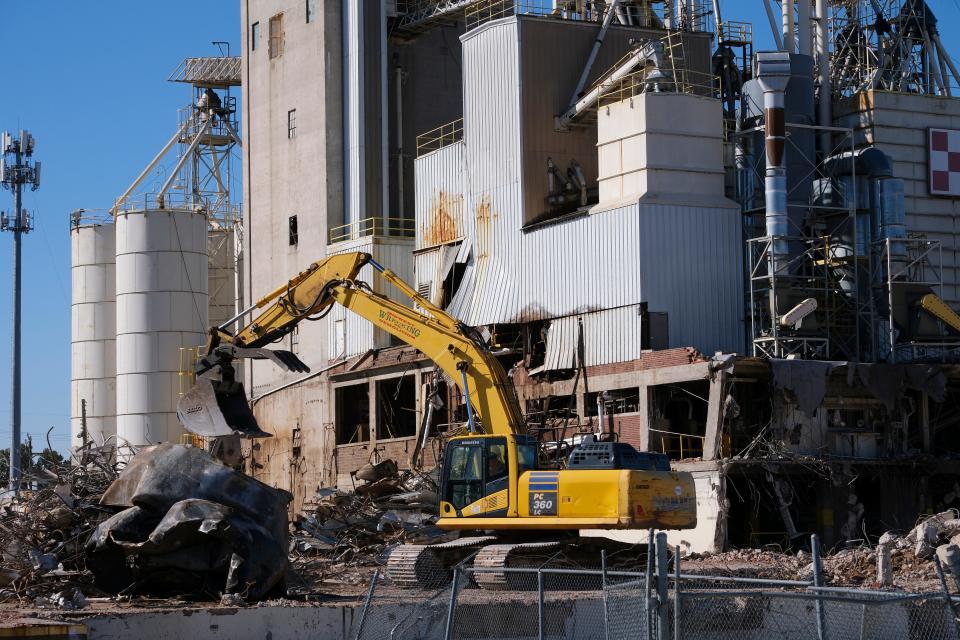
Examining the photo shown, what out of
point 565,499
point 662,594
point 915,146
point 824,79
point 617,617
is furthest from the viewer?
point 824,79

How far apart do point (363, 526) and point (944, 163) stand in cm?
2065

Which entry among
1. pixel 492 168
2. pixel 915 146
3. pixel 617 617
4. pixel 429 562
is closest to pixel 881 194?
pixel 915 146

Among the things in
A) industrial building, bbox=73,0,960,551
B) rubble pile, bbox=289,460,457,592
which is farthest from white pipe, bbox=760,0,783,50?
rubble pile, bbox=289,460,457,592

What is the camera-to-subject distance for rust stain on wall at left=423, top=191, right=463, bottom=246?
43.6m

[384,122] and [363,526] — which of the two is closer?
[363,526]

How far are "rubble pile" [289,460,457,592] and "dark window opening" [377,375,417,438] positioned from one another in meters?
7.54

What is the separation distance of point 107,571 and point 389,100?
29887 millimetres

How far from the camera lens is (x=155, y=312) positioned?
181ft

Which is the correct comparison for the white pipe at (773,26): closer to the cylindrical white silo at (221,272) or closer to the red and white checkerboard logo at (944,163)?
the red and white checkerboard logo at (944,163)

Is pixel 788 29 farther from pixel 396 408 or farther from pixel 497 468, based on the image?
pixel 497 468

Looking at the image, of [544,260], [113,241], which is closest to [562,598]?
[544,260]

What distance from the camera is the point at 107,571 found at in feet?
70.9

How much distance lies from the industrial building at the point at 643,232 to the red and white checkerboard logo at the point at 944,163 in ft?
0.33

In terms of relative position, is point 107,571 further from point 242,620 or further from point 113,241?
point 113,241
